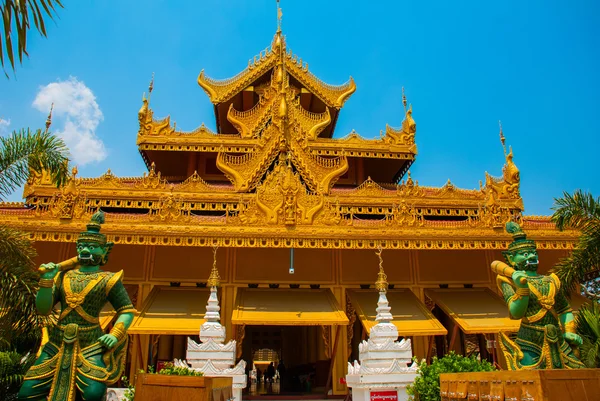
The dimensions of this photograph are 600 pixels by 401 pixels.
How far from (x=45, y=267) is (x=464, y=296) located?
352 inches

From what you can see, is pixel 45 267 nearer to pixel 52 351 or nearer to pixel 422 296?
pixel 52 351

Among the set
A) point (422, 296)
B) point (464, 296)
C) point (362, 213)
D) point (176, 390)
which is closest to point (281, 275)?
point (362, 213)

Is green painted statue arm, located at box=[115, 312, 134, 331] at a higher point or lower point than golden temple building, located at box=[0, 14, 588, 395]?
lower

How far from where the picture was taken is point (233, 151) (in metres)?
13.3

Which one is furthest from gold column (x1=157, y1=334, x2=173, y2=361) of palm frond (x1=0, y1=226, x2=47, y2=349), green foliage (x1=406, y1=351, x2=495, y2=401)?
green foliage (x1=406, y1=351, x2=495, y2=401)

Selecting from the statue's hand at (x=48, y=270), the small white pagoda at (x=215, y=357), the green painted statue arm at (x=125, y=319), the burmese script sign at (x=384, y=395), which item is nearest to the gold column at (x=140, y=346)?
the small white pagoda at (x=215, y=357)

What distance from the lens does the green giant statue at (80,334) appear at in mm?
4777

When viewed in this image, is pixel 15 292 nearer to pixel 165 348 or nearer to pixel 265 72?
pixel 165 348

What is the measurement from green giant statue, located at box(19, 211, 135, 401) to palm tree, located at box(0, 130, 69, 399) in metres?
1.23

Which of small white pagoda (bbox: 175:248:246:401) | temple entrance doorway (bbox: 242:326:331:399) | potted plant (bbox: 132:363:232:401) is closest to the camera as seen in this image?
potted plant (bbox: 132:363:232:401)

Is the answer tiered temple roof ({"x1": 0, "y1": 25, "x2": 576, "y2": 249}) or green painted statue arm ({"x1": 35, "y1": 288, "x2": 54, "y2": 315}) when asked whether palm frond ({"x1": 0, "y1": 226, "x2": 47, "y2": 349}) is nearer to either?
green painted statue arm ({"x1": 35, "y1": 288, "x2": 54, "y2": 315})

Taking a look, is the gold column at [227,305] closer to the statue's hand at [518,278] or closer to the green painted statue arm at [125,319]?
the green painted statue arm at [125,319]

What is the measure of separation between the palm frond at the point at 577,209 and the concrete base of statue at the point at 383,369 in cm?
343

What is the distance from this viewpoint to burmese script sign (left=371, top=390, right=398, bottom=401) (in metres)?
6.55
